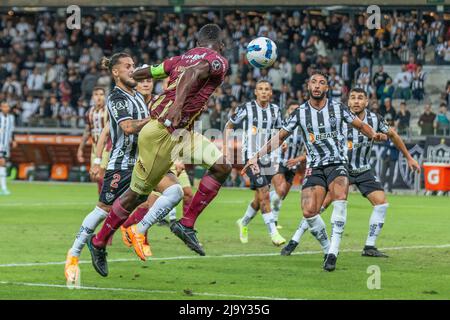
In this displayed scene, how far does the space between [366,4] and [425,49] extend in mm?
2622

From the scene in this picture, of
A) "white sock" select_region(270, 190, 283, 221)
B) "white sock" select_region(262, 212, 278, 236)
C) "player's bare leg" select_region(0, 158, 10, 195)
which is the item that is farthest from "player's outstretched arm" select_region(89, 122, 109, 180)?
"player's bare leg" select_region(0, 158, 10, 195)

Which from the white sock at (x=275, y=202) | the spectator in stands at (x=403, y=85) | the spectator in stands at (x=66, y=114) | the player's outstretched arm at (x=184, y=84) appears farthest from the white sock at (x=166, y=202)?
the spectator in stands at (x=66, y=114)

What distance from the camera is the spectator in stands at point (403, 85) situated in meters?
35.5

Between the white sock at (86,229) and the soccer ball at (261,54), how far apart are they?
3.08m

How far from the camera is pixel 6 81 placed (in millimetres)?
42062

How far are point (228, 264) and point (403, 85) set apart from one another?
2295 centimetres

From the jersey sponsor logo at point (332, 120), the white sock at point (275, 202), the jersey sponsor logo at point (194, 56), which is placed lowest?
the white sock at point (275, 202)

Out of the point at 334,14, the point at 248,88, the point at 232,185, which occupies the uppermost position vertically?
the point at 334,14

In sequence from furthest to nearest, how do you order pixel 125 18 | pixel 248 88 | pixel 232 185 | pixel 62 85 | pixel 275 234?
pixel 125 18 → pixel 62 85 → pixel 248 88 → pixel 232 185 → pixel 275 234

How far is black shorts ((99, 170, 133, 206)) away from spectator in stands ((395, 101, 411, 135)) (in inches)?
838

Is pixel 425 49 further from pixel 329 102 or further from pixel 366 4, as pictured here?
pixel 329 102

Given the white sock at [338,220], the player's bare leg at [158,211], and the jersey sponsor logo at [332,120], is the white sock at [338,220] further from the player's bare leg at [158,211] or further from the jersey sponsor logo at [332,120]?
the player's bare leg at [158,211]

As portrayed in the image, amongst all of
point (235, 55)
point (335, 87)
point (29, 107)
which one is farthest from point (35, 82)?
point (335, 87)
